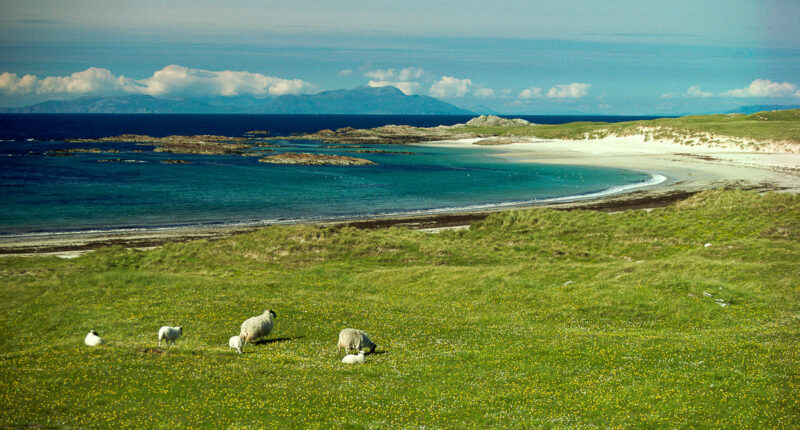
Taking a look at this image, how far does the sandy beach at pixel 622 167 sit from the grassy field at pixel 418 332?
11440 millimetres

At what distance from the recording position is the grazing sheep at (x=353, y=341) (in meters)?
21.7

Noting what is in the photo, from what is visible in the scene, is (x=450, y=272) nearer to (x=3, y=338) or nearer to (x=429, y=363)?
(x=429, y=363)

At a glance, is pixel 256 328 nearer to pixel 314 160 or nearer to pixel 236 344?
pixel 236 344

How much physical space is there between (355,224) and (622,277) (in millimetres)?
36509

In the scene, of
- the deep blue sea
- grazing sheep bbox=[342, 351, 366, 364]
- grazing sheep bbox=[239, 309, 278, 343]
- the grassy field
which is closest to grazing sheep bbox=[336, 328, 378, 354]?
the grassy field

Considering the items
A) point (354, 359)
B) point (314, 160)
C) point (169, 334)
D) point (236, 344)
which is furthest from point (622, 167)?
point (169, 334)

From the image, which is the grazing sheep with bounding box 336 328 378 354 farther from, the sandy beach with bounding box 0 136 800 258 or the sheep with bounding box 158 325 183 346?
the sandy beach with bounding box 0 136 800 258

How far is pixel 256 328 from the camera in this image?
2352 centimetres

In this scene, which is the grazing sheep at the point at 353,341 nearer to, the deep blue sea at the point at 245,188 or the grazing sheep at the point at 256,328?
the grazing sheep at the point at 256,328

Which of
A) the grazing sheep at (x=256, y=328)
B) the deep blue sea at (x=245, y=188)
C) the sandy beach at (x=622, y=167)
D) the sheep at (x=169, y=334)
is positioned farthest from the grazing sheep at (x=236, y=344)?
the deep blue sea at (x=245, y=188)

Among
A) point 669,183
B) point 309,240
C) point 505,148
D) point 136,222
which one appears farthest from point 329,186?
point 505,148

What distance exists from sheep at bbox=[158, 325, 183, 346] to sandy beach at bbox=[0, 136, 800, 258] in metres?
32.4

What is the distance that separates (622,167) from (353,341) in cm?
12164

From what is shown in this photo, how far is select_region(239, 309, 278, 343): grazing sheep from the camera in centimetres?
2338
